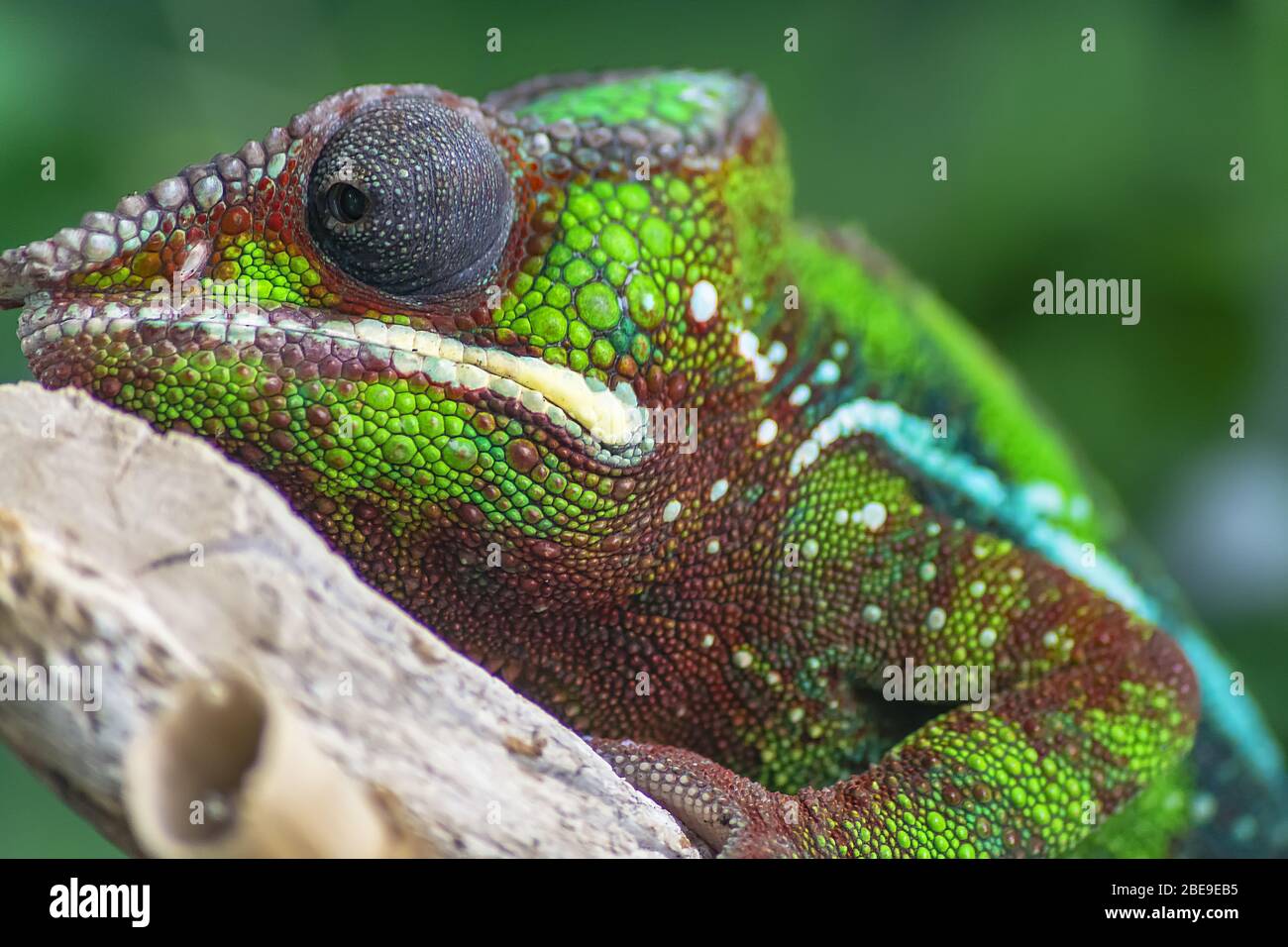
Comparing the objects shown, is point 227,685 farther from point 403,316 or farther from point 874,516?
point 874,516

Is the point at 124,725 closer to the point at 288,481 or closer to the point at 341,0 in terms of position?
the point at 288,481

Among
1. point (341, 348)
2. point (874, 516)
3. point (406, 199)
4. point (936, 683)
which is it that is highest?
point (406, 199)

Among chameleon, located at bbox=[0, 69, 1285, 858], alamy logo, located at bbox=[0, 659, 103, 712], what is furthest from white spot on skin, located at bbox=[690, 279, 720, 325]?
alamy logo, located at bbox=[0, 659, 103, 712]

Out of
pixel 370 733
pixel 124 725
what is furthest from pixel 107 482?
pixel 370 733

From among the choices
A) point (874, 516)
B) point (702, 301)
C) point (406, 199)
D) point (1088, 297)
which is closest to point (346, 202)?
point (406, 199)

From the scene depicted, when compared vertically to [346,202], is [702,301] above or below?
below

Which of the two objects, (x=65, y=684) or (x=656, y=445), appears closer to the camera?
(x=65, y=684)

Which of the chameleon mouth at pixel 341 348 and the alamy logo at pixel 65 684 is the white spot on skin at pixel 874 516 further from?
the alamy logo at pixel 65 684
